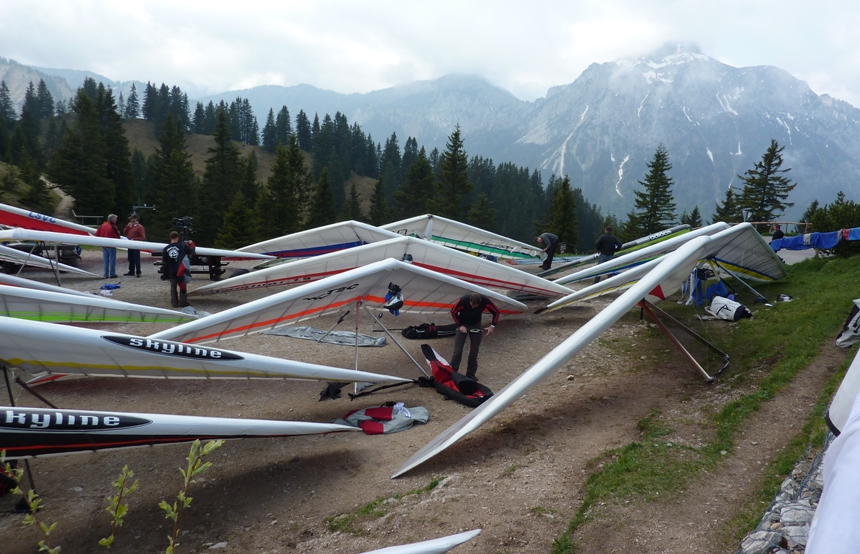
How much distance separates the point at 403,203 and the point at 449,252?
154 ft

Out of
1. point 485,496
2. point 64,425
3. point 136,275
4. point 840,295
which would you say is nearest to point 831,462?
point 485,496

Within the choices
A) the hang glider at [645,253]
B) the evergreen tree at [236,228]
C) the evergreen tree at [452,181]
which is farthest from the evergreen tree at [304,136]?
the hang glider at [645,253]

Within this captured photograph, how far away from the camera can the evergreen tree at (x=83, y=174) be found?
4566 centimetres

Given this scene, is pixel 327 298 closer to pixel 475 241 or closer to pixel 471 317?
pixel 471 317

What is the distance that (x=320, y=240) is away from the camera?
1616 cm

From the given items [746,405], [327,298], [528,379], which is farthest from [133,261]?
[746,405]

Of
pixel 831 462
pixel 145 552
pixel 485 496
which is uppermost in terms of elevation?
pixel 831 462

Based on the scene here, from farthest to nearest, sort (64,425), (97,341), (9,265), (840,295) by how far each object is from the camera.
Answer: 1. (9,265)
2. (840,295)
3. (97,341)
4. (64,425)

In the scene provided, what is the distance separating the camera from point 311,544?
4.07 m

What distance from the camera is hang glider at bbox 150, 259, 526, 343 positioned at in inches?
250

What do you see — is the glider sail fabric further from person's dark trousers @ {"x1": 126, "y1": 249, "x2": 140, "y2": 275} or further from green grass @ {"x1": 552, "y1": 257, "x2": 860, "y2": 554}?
person's dark trousers @ {"x1": 126, "y1": 249, "x2": 140, "y2": 275}

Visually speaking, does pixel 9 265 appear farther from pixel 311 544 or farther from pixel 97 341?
pixel 311 544

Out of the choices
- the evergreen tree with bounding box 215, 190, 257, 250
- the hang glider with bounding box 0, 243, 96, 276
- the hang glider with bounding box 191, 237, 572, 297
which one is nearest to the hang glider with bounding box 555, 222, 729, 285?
the hang glider with bounding box 191, 237, 572, 297

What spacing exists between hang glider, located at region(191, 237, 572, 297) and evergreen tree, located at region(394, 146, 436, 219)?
44.7 meters
